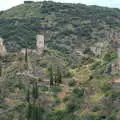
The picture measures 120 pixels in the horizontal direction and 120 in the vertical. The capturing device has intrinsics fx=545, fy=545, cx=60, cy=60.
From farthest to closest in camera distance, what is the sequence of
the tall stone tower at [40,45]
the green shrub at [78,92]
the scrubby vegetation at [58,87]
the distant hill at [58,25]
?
1. the distant hill at [58,25]
2. the tall stone tower at [40,45]
3. the green shrub at [78,92]
4. the scrubby vegetation at [58,87]

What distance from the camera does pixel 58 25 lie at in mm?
141625

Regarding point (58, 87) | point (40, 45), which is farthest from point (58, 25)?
point (58, 87)

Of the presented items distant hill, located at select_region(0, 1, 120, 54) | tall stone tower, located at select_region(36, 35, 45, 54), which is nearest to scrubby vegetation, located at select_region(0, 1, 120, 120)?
tall stone tower, located at select_region(36, 35, 45, 54)

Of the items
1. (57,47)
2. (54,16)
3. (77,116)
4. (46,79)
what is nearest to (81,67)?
Result: (46,79)

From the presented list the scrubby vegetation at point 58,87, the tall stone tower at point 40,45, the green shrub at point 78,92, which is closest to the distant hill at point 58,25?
the tall stone tower at point 40,45

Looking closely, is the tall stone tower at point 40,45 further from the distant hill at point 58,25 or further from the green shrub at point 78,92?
the green shrub at point 78,92

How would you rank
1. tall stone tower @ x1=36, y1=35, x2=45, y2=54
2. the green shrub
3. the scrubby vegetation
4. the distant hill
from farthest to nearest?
the distant hill, tall stone tower @ x1=36, y1=35, x2=45, y2=54, the green shrub, the scrubby vegetation

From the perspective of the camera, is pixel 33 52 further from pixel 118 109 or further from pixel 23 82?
pixel 118 109

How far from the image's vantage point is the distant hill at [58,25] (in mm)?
124075

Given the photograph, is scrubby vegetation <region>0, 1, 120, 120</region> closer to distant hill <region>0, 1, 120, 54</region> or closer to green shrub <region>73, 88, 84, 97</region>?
green shrub <region>73, 88, 84, 97</region>

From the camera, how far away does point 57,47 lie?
11969 centimetres

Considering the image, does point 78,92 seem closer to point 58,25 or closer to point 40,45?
point 40,45

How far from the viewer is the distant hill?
124075 millimetres

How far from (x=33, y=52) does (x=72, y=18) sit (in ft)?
214
